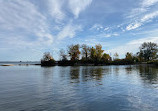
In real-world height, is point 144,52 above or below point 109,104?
above

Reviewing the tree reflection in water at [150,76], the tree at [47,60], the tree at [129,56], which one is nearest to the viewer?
the tree reflection in water at [150,76]

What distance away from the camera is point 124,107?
30.0ft

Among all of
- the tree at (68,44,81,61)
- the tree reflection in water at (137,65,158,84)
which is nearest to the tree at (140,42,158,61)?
the tree at (68,44,81,61)

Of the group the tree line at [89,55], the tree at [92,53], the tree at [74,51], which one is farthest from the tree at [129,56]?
the tree at [74,51]

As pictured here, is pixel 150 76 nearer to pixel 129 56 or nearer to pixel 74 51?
pixel 74 51

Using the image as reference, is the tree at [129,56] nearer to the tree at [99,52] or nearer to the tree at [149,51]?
the tree at [149,51]

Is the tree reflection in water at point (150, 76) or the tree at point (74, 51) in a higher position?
the tree at point (74, 51)

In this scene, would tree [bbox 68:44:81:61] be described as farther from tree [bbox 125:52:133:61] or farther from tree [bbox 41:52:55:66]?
tree [bbox 125:52:133:61]

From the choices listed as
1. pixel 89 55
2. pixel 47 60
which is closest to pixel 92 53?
pixel 89 55

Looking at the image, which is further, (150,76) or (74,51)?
(74,51)

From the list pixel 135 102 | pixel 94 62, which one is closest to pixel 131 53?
pixel 94 62

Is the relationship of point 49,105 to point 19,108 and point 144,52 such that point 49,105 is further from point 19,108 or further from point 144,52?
point 144,52

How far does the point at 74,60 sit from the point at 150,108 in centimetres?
11022

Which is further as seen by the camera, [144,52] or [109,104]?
[144,52]
